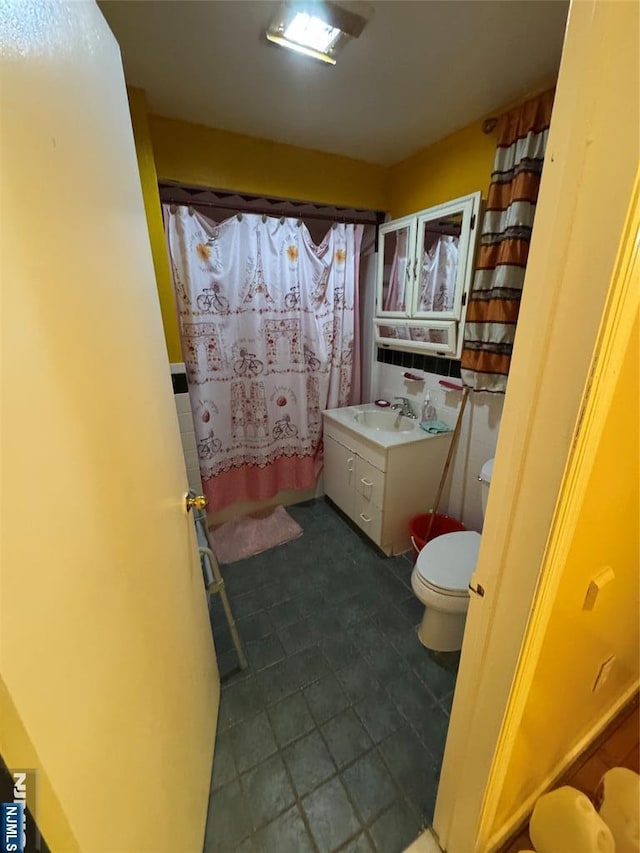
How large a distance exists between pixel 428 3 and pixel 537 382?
133 cm

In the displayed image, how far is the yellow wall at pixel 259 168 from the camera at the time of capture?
1.72 metres

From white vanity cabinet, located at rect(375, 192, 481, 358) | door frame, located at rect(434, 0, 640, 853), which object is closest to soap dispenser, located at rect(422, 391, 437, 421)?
white vanity cabinet, located at rect(375, 192, 481, 358)

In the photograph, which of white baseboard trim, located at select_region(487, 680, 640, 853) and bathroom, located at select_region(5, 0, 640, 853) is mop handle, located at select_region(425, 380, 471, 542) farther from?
white baseboard trim, located at select_region(487, 680, 640, 853)

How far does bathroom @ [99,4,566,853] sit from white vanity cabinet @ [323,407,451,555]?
0.05m

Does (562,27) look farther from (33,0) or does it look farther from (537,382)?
(33,0)

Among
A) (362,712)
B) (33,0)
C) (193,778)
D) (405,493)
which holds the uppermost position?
(33,0)

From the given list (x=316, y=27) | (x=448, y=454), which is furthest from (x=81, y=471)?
(x=448, y=454)

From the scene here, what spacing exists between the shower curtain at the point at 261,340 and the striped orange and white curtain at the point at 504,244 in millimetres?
910

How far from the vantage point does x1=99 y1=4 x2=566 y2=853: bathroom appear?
109 cm

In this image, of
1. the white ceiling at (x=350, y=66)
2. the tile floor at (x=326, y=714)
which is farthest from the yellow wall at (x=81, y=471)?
the white ceiling at (x=350, y=66)

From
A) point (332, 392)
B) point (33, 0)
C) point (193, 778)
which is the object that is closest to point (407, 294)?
point (332, 392)

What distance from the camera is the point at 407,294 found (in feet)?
6.85

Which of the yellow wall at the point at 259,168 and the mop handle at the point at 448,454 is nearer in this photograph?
the yellow wall at the point at 259,168

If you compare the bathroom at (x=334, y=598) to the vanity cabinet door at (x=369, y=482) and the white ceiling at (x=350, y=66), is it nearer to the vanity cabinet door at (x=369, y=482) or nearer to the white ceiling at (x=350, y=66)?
the white ceiling at (x=350, y=66)
